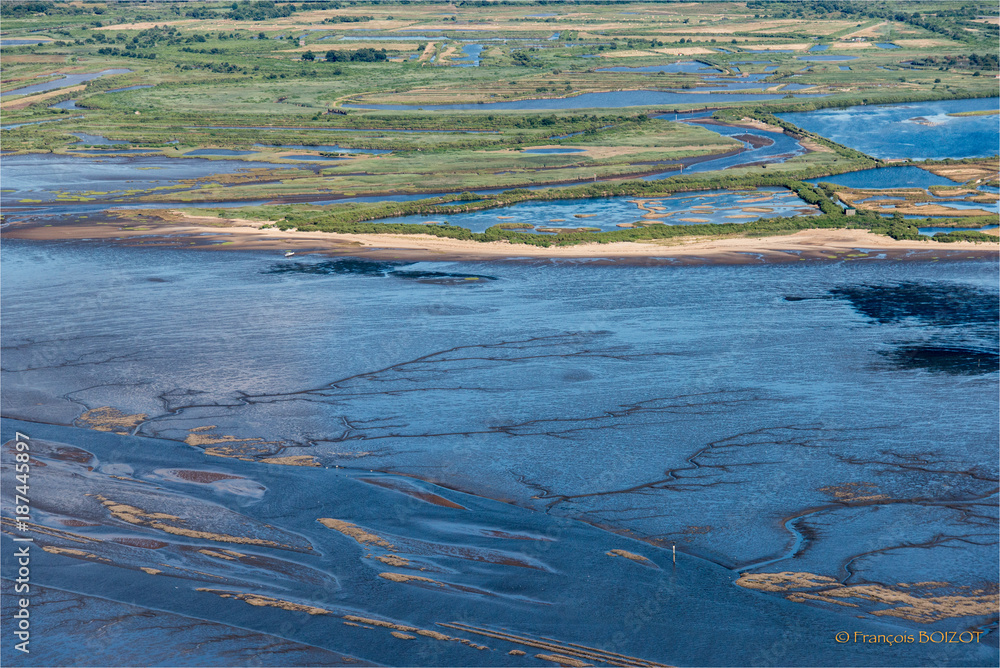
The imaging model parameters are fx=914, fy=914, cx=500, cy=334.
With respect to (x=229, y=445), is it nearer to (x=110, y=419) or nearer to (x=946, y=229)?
(x=110, y=419)

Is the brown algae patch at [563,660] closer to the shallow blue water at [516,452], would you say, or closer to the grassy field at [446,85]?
the shallow blue water at [516,452]

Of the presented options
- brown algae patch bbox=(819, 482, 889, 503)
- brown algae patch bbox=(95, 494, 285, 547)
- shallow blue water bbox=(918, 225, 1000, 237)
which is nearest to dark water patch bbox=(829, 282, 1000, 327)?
shallow blue water bbox=(918, 225, 1000, 237)

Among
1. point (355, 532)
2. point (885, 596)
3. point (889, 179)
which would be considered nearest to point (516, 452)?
point (355, 532)

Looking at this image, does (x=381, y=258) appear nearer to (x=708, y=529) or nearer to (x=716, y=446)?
(x=716, y=446)

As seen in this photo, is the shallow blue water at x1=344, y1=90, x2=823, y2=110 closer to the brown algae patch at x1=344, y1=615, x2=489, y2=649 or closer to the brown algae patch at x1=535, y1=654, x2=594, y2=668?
the brown algae patch at x1=344, y1=615, x2=489, y2=649

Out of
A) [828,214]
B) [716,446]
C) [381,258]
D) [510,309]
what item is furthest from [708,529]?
[828,214]

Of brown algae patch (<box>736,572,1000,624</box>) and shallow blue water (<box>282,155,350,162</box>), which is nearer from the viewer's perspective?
brown algae patch (<box>736,572,1000,624</box>)
